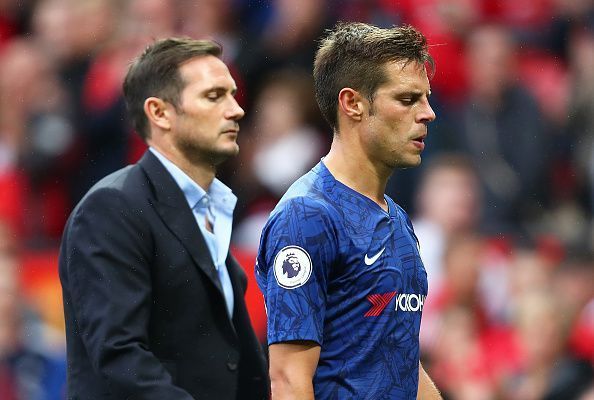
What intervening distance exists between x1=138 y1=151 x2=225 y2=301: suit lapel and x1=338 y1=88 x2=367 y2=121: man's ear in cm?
84

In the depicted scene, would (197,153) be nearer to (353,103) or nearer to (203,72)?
(203,72)

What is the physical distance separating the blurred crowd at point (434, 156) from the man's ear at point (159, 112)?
8.11 ft

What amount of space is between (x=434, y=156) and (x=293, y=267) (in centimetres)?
443

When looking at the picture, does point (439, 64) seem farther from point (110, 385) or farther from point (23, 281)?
point (110, 385)

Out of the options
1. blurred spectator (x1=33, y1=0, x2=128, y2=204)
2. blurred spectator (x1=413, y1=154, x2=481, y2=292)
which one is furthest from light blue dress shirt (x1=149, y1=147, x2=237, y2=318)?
blurred spectator (x1=33, y1=0, x2=128, y2=204)

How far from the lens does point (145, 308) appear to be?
398 centimetres

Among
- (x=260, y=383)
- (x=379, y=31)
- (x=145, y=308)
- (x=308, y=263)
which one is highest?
(x=379, y=31)

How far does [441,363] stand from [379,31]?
127 inches

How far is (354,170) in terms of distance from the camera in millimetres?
3707

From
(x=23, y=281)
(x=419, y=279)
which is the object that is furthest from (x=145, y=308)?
(x=23, y=281)

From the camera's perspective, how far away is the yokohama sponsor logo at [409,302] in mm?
3596

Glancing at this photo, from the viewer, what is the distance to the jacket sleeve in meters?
3.88

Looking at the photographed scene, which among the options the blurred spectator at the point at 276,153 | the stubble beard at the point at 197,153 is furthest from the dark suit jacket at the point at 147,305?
the blurred spectator at the point at 276,153

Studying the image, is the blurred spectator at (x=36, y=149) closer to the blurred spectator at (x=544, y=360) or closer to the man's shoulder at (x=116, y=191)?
the blurred spectator at (x=544, y=360)
